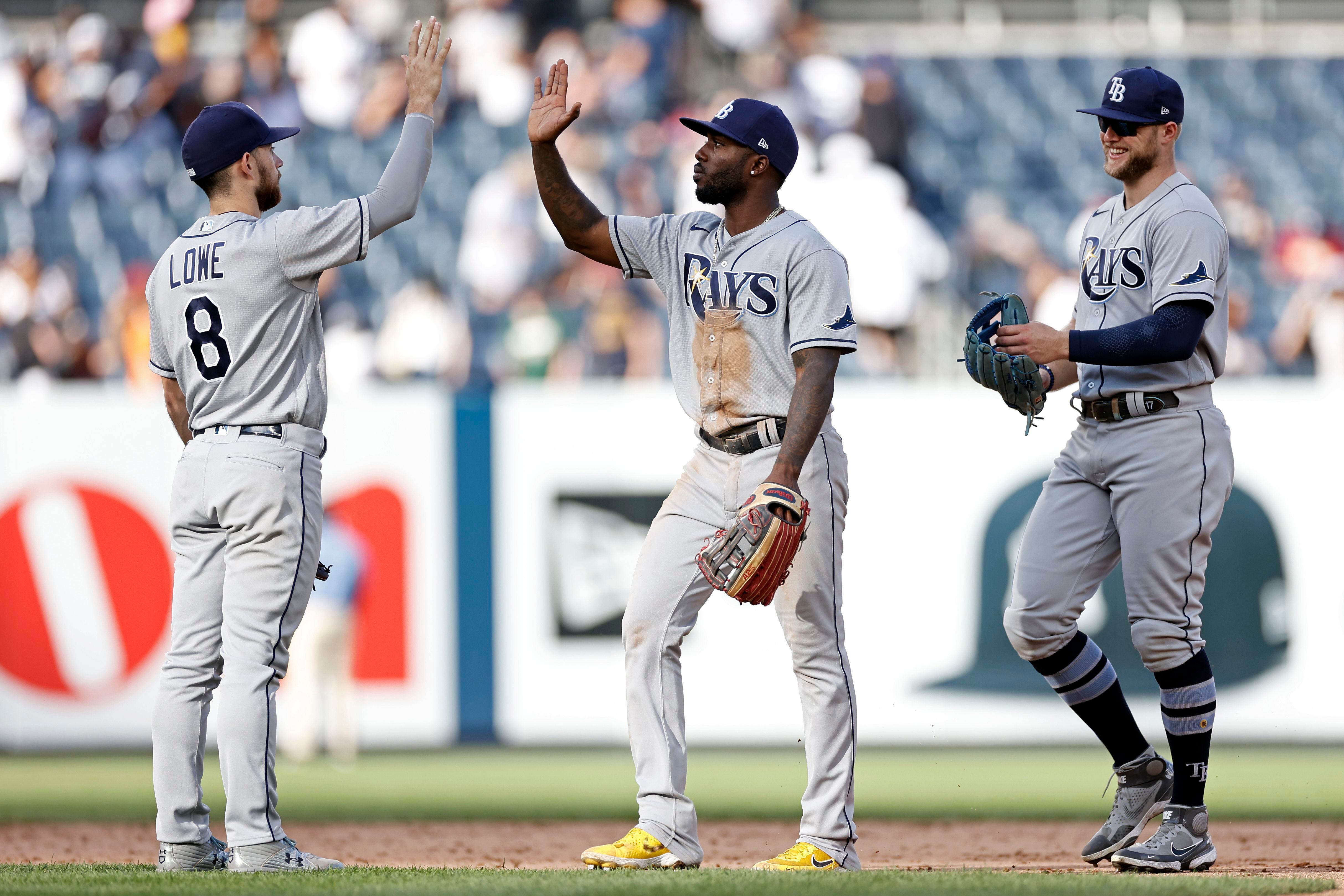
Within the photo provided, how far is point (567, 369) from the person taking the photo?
1019 centimetres

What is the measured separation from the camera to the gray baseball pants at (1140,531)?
4.39 m

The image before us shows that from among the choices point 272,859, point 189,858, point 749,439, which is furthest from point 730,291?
point 189,858

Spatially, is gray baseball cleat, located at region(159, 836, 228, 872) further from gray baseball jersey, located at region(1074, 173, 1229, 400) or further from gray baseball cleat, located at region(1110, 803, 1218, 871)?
gray baseball jersey, located at region(1074, 173, 1229, 400)

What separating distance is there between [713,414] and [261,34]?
9332mm

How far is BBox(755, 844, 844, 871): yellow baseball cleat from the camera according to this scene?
4098 millimetres

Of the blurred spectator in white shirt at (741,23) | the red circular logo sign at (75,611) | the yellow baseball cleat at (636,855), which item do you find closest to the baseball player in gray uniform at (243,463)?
the yellow baseball cleat at (636,855)

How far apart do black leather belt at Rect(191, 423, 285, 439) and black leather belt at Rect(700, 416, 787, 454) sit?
1179 mm

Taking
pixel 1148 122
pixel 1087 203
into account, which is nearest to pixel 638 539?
pixel 1148 122

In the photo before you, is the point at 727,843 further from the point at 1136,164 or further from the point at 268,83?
the point at 268,83

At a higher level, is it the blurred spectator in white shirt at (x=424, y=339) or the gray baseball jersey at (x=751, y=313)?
the blurred spectator in white shirt at (x=424, y=339)

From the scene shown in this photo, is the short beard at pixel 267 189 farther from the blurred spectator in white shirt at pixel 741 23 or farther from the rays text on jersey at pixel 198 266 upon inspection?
the blurred spectator in white shirt at pixel 741 23

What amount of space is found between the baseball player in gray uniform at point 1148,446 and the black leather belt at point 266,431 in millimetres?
1999

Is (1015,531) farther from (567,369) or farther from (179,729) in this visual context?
(179,729)

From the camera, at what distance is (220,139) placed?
4.25 m
